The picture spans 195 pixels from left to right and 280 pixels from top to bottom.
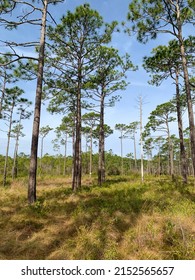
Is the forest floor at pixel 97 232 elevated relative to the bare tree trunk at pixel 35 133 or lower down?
lower down

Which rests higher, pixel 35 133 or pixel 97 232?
pixel 35 133

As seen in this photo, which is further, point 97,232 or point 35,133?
point 35,133

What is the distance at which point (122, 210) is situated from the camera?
7234 millimetres

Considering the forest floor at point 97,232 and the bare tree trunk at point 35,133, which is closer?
the forest floor at point 97,232

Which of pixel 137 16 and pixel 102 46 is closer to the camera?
pixel 137 16

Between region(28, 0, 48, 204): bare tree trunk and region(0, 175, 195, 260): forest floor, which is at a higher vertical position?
region(28, 0, 48, 204): bare tree trunk

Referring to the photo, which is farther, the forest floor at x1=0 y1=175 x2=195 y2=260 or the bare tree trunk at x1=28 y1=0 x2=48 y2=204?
the bare tree trunk at x1=28 y1=0 x2=48 y2=204

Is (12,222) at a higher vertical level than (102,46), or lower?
lower

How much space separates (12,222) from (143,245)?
368 centimetres
